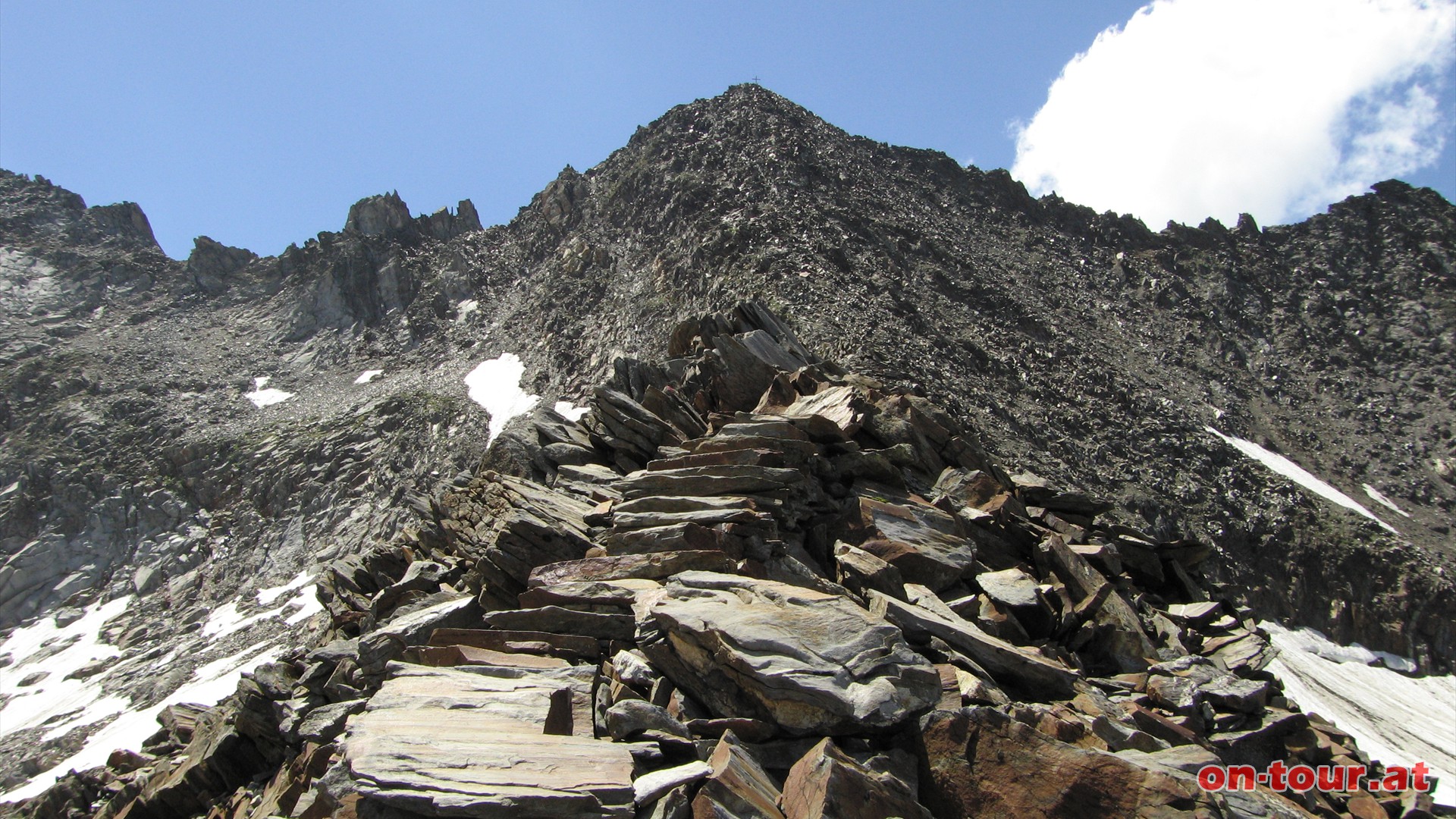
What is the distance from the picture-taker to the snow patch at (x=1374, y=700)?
34656 mm

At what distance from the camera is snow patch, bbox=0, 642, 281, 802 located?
133 ft

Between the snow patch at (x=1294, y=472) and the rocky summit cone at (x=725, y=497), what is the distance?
468mm

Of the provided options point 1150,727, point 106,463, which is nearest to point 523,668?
point 1150,727

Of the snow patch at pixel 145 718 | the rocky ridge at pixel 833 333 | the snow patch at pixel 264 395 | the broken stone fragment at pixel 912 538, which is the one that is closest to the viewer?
the broken stone fragment at pixel 912 538

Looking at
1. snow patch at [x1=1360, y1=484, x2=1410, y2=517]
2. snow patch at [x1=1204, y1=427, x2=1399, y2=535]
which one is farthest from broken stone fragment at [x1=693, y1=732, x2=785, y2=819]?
snow patch at [x1=1360, y1=484, x2=1410, y2=517]

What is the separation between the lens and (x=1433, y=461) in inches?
2522

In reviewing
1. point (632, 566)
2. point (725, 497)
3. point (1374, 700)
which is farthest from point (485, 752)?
point (1374, 700)

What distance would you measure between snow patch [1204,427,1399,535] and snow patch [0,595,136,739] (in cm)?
8016

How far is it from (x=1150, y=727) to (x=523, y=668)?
793cm

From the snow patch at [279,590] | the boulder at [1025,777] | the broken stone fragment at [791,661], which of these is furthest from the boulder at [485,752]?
the snow patch at [279,590]

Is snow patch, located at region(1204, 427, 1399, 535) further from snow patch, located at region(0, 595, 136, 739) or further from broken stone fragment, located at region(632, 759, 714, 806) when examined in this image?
snow patch, located at region(0, 595, 136, 739)

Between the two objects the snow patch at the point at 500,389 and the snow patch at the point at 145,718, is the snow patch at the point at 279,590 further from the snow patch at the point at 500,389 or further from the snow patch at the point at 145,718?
the snow patch at the point at 500,389

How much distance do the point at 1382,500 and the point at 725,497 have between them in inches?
2716

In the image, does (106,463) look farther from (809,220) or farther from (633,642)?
(633,642)
